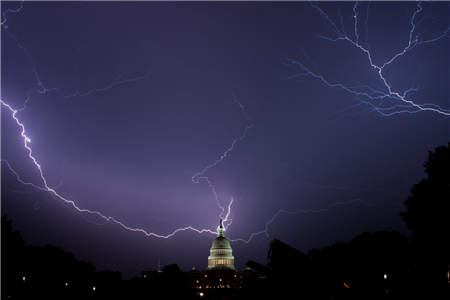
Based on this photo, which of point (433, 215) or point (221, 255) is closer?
point (433, 215)

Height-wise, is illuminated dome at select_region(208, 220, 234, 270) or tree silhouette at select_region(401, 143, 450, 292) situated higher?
illuminated dome at select_region(208, 220, 234, 270)

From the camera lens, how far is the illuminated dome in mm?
84750

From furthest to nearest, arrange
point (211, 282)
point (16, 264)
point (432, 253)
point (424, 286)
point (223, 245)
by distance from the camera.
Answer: point (223, 245), point (211, 282), point (16, 264), point (432, 253), point (424, 286)

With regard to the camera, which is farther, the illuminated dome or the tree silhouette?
the illuminated dome

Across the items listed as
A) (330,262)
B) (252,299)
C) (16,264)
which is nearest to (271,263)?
(330,262)

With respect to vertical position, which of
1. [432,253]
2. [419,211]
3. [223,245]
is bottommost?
[432,253]

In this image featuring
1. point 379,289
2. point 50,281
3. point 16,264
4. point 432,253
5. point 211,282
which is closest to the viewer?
point 379,289

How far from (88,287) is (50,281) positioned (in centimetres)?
324

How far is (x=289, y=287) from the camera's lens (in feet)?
15.1

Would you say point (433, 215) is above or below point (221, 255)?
below

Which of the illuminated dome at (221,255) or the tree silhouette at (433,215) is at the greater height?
the illuminated dome at (221,255)

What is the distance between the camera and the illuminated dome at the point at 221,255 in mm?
84750

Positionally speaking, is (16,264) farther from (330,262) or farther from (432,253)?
(330,262)

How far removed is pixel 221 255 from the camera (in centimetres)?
8569
